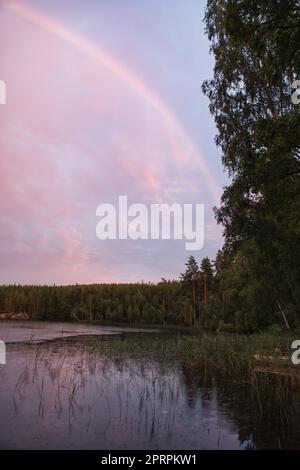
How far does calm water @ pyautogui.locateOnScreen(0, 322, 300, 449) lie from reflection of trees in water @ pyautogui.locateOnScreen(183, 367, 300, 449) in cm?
3

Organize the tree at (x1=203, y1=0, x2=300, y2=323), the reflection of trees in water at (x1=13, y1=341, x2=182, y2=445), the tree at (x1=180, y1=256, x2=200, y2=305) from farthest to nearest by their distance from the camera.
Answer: the tree at (x1=180, y1=256, x2=200, y2=305)
the reflection of trees in water at (x1=13, y1=341, x2=182, y2=445)
the tree at (x1=203, y1=0, x2=300, y2=323)

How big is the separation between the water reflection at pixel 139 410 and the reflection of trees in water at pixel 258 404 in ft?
0.09

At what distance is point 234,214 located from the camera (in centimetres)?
1720

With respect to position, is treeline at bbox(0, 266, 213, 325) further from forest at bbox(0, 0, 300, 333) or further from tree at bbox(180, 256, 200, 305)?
forest at bbox(0, 0, 300, 333)

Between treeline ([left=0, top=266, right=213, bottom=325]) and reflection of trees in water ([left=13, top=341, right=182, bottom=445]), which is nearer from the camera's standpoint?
reflection of trees in water ([left=13, top=341, right=182, bottom=445])

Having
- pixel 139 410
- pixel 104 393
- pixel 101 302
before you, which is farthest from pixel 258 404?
pixel 101 302

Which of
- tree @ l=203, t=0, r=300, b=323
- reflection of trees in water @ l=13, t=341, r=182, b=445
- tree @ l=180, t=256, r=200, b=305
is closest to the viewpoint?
tree @ l=203, t=0, r=300, b=323

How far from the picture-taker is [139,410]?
13.4 m

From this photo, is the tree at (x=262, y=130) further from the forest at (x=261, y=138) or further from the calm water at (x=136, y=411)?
the calm water at (x=136, y=411)

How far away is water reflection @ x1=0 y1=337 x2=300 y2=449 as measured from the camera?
10.4 m

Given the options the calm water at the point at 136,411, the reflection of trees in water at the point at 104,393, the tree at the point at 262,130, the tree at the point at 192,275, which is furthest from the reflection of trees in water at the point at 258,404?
the tree at the point at 192,275

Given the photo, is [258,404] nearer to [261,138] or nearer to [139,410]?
[139,410]

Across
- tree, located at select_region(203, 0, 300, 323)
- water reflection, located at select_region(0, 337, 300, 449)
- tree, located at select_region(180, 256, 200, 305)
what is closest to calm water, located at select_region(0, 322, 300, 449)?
water reflection, located at select_region(0, 337, 300, 449)

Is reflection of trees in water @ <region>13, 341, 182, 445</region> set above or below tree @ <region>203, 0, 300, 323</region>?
below
